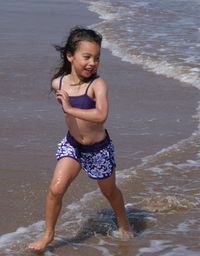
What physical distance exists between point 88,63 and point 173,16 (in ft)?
46.1

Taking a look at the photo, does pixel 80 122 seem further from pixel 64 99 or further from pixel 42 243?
pixel 42 243

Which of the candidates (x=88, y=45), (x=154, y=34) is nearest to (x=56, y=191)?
(x=88, y=45)

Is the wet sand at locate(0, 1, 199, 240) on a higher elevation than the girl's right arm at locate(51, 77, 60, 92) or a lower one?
lower

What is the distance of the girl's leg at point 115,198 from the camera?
510 cm

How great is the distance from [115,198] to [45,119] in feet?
10.6

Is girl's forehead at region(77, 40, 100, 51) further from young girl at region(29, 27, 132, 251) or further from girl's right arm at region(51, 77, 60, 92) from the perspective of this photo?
girl's right arm at region(51, 77, 60, 92)

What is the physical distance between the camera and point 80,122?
5000mm

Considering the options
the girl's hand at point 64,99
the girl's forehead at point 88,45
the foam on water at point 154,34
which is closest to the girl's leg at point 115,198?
the girl's hand at point 64,99

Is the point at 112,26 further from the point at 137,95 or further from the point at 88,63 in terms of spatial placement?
the point at 88,63

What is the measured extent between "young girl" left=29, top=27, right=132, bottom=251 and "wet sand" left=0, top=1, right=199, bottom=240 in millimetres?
701

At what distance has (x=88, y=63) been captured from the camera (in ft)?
15.9

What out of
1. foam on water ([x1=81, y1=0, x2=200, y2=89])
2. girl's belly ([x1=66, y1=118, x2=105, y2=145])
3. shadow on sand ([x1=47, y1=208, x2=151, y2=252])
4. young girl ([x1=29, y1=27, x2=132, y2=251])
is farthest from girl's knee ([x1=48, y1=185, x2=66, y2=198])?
foam on water ([x1=81, y1=0, x2=200, y2=89])

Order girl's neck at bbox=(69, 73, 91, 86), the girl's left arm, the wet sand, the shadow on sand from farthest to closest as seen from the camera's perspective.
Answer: the wet sand
the shadow on sand
girl's neck at bbox=(69, 73, 91, 86)
the girl's left arm

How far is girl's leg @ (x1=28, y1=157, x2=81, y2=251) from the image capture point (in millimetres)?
4895
